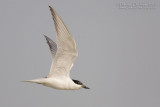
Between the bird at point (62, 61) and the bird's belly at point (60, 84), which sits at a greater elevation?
the bird at point (62, 61)

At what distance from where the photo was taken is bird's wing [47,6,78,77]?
862cm

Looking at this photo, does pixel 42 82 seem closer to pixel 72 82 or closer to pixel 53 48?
pixel 72 82

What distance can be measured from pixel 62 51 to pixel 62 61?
398 millimetres

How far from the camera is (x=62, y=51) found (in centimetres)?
930

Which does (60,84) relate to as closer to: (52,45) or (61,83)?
Result: (61,83)

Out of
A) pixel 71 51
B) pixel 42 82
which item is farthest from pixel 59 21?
pixel 42 82

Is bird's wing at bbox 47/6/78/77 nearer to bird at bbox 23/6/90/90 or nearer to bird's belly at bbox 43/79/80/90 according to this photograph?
bird at bbox 23/6/90/90

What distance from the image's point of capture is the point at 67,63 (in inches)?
382

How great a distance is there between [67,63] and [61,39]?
3.14 feet

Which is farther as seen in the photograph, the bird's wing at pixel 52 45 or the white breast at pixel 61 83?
the bird's wing at pixel 52 45

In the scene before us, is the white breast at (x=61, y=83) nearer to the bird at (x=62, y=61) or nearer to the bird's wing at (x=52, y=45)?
the bird at (x=62, y=61)

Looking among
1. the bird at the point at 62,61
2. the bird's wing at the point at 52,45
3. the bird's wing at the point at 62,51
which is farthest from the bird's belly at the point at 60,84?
the bird's wing at the point at 52,45

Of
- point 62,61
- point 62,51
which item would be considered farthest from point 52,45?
point 62,51

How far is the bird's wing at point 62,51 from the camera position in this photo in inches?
339
